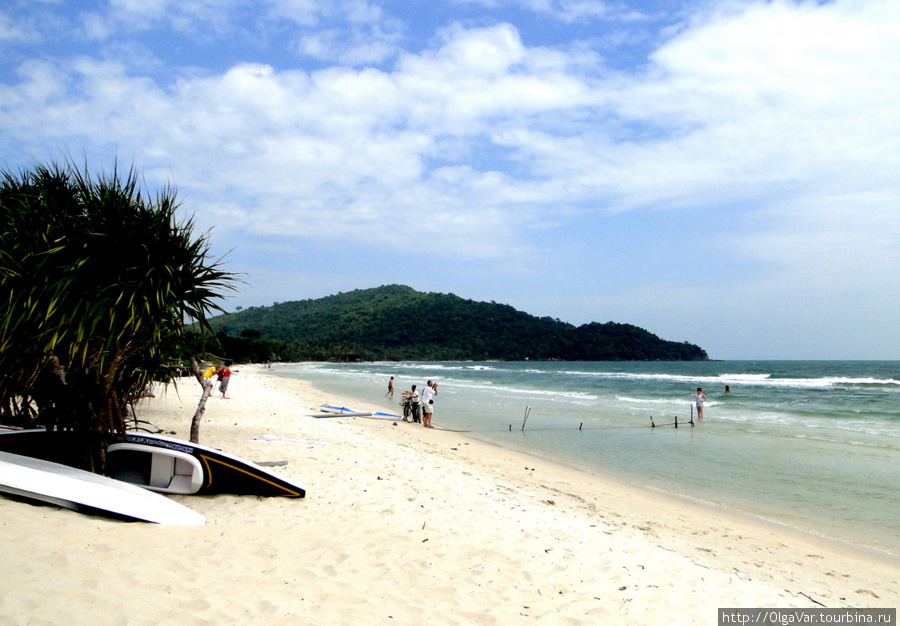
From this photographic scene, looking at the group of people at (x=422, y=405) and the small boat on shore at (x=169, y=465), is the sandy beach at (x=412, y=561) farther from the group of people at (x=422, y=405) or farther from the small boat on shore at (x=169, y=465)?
the group of people at (x=422, y=405)

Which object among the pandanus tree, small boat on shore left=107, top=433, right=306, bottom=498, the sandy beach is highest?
the pandanus tree

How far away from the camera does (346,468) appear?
773 centimetres

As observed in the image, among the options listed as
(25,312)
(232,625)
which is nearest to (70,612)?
(232,625)

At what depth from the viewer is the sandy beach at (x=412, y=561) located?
3439mm

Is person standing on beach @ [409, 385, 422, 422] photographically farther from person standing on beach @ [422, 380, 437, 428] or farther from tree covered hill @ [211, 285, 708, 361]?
tree covered hill @ [211, 285, 708, 361]

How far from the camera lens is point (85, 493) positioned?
471 cm

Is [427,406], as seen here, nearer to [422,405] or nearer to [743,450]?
[422,405]

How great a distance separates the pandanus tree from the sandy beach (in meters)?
1.60

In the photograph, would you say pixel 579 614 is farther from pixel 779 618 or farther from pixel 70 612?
pixel 70 612

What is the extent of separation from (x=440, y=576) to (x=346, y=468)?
370cm

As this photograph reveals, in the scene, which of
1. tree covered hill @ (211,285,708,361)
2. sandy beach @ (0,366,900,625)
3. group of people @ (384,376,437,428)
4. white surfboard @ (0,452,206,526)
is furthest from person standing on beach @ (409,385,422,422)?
tree covered hill @ (211,285,708,361)

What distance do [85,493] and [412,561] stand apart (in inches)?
112

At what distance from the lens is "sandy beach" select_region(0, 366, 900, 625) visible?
11.3ft

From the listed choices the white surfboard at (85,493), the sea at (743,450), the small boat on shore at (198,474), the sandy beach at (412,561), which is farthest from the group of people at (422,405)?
the white surfboard at (85,493)
